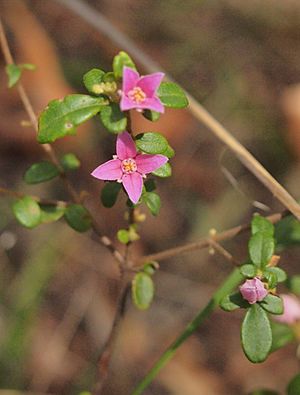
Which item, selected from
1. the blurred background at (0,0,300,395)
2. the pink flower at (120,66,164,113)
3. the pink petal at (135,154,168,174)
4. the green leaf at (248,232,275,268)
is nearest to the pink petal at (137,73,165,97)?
the pink flower at (120,66,164,113)

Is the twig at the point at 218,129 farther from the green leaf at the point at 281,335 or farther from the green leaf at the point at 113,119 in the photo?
the green leaf at the point at 113,119

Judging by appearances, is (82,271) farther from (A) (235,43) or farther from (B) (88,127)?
(A) (235,43)

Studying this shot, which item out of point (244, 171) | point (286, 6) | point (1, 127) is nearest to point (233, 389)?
point (244, 171)

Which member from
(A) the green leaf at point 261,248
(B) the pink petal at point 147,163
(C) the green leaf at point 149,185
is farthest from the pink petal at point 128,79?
(A) the green leaf at point 261,248

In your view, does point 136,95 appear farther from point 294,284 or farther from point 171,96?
point 294,284

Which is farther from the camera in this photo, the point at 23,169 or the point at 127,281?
the point at 23,169

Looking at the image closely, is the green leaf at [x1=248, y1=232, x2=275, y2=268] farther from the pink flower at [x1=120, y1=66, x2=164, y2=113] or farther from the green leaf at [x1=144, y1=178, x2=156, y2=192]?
the pink flower at [x1=120, y1=66, x2=164, y2=113]

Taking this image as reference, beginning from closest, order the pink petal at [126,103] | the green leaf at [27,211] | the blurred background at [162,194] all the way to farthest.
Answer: the pink petal at [126,103]
the green leaf at [27,211]
the blurred background at [162,194]
